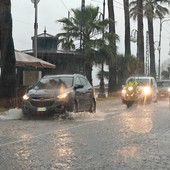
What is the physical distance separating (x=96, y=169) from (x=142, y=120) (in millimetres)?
9605

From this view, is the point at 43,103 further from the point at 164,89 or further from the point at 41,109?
the point at 164,89

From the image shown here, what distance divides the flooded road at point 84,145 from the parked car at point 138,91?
9656 mm

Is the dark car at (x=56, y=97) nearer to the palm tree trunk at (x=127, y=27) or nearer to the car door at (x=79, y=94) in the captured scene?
the car door at (x=79, y=94)

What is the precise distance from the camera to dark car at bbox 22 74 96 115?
1705 cm

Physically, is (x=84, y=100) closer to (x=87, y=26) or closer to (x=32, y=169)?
(x=32, y=169)

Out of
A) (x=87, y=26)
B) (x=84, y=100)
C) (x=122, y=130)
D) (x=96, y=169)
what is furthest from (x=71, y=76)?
(x=87, y=26)

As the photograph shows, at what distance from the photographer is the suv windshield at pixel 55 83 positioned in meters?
18.1

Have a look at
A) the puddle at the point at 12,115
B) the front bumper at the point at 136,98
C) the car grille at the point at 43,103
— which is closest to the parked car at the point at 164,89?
the front bumper at the point at 136,98

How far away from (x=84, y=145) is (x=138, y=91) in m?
17.7

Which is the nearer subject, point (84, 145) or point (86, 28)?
point (84, 145)

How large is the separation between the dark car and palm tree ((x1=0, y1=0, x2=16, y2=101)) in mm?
3300

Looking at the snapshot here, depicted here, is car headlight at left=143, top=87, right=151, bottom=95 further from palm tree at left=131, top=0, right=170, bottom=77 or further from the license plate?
palm tree at left=131, top=0, right=170, bottom=77

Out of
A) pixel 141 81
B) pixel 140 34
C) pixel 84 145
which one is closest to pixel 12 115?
pixel 84 145

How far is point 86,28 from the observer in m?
34.8
